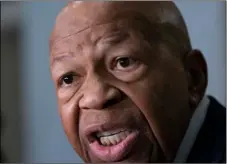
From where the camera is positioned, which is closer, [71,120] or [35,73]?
[71,120]

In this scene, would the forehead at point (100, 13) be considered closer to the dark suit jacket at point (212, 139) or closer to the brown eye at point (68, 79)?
the brown eye at point (68, 79)

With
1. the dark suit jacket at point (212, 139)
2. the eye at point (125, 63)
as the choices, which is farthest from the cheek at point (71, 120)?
the dark suit jacket at point (212, 139)

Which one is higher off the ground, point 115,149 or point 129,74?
point 129,74

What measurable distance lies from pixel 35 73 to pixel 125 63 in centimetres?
23

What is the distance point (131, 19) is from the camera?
693 mm

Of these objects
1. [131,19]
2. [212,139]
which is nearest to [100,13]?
[131,19]

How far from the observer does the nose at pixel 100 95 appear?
0.67 m

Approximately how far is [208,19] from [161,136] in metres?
0.27

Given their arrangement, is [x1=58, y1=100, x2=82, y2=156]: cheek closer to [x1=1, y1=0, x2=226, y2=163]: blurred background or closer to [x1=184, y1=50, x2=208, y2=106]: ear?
[x1=1, y1=0, x2=226, y2=163]: blurred background

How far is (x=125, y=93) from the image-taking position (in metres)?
0.68

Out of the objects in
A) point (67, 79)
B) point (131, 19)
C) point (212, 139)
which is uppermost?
point (131, 19)

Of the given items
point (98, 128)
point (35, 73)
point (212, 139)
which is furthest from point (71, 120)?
point (212, 139)

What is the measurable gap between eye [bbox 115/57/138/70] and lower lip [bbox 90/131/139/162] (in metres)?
0.12

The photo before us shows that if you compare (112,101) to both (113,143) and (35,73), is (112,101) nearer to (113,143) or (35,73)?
(113,143)
